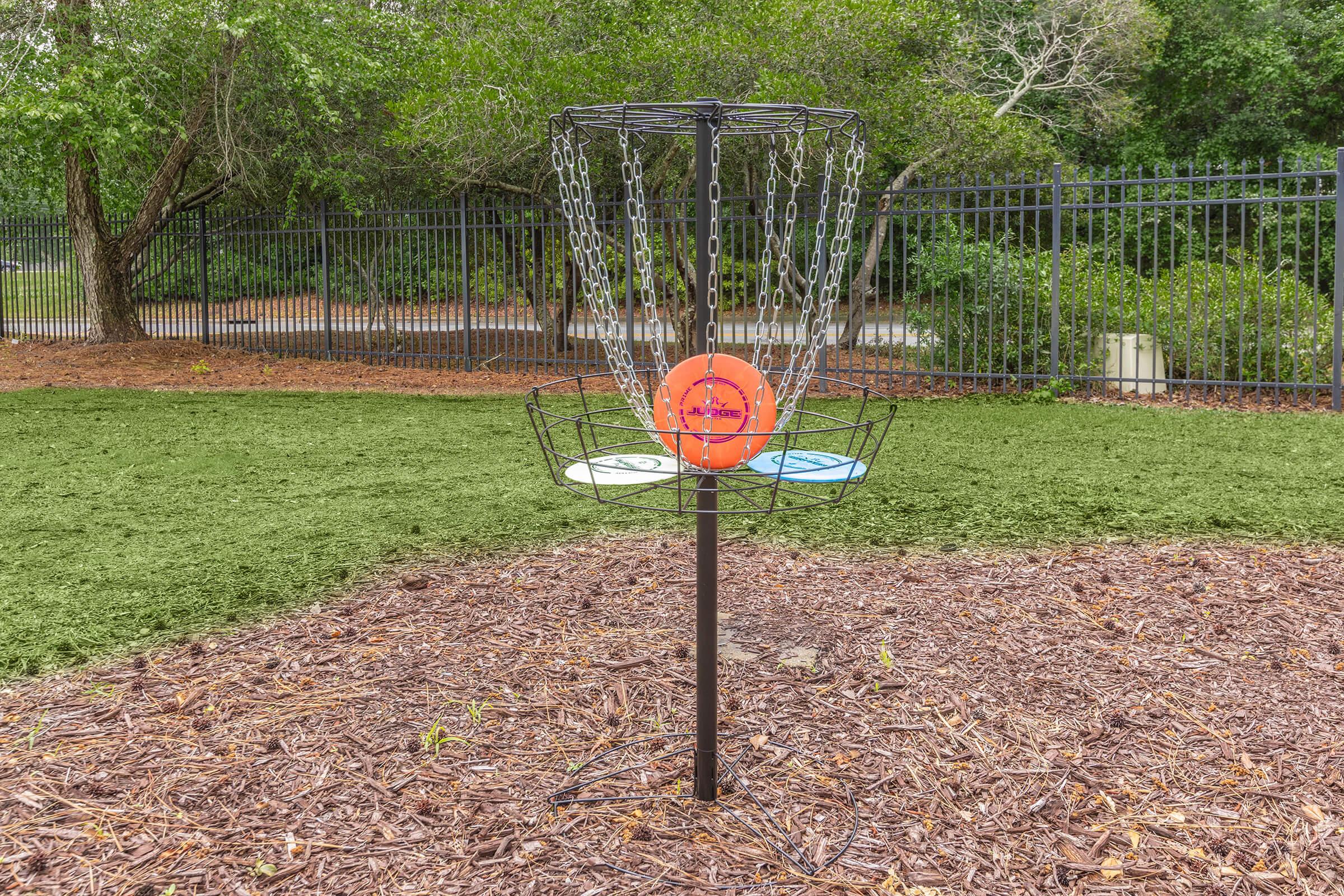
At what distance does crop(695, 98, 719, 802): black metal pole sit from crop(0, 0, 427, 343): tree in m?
11.1

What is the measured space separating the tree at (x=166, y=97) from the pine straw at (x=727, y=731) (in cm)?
1016

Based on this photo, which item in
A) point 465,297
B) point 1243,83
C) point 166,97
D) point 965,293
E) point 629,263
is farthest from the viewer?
point 1243,83

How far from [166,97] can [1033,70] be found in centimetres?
1341

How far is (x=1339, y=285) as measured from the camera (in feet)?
31.6

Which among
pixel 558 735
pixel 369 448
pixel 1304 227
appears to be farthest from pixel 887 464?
pixel 1304 227

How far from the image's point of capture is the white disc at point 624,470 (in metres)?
2.44

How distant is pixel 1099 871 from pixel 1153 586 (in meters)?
2.19

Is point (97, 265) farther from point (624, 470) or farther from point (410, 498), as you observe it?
point (624, 470)

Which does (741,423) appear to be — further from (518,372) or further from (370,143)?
(370,143)

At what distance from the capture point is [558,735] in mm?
3232

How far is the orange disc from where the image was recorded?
246cm

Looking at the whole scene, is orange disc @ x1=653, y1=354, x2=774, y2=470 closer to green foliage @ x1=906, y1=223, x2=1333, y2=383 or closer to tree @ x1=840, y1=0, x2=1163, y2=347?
green foliage @ x1=906, y1=223, x2=1333, y2=383

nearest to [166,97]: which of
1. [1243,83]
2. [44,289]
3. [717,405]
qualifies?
[44,289]

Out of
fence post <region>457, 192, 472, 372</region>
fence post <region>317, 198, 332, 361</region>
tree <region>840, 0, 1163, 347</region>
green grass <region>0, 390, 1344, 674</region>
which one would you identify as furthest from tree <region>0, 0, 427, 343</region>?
tree <region>840, 0, 1163, 347</region>
